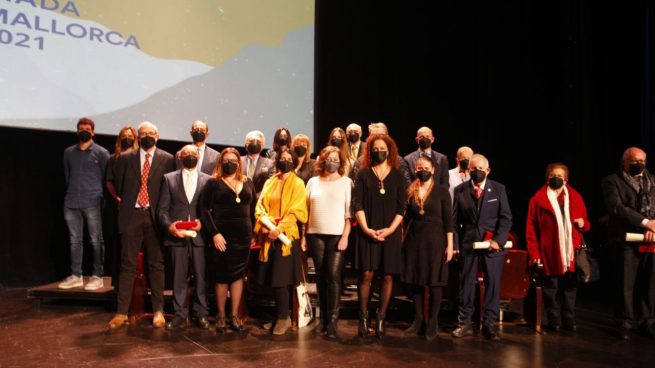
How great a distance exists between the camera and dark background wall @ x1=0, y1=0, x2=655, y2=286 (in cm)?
635

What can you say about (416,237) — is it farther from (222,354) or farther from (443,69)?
(443,69)

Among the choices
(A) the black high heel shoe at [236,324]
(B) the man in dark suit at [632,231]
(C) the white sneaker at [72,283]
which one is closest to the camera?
(A) the black high heel shoe at [236,324]

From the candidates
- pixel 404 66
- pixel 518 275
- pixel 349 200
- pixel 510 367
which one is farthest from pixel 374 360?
pixel 404 66

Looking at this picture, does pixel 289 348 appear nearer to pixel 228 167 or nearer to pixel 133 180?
pixel 228 167

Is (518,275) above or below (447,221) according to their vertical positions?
below

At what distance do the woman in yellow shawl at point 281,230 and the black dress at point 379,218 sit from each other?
473 mm

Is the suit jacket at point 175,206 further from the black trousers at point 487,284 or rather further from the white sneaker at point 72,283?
the black trousers at point 487,284

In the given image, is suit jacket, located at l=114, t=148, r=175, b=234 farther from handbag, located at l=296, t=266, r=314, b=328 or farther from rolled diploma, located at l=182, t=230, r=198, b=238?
handbag, located at l=296, t=266, r=314, b=328

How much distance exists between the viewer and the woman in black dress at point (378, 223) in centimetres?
439

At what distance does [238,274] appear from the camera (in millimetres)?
4602

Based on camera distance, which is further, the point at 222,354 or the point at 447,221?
the point at 447,221

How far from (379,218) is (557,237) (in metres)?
1.58

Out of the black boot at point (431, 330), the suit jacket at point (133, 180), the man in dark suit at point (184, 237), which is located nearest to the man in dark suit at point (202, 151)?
the suit jacket at point (133, 180)

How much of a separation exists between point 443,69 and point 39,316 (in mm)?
5759
